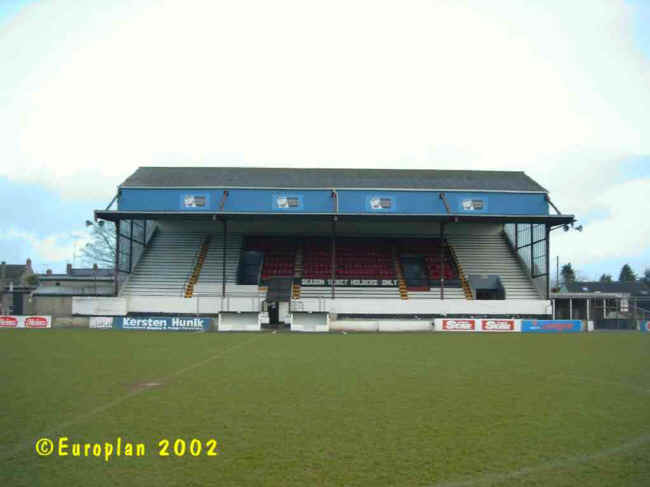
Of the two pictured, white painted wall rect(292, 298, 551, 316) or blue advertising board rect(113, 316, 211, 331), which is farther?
white painted wall rect(292, 298, 551, 316)

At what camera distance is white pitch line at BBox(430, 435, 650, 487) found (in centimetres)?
574

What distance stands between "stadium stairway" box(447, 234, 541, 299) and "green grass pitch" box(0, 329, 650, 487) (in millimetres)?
23901

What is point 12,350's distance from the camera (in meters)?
18.8

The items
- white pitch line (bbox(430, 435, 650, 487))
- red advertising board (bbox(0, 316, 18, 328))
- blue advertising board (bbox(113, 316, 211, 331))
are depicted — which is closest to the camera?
white pitch line (bbox(430, 435, 650, 487))

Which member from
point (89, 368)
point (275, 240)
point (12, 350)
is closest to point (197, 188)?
point (275, 240)

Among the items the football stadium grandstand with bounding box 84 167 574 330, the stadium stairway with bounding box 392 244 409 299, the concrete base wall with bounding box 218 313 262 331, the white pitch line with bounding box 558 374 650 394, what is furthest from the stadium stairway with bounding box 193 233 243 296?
the white pitch line with bounding box 558 374 650 394

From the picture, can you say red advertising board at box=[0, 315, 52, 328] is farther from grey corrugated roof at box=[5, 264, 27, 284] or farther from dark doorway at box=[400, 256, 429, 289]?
grey corrugated roof at box=[5, 264, 27, 284]

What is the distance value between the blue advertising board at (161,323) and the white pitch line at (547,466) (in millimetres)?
28289

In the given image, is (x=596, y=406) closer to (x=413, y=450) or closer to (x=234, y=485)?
(x=413, y=450)

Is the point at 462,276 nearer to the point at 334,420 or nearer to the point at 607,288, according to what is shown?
the point at 334,420

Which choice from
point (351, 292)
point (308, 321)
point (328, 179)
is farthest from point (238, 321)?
point (328, 179)

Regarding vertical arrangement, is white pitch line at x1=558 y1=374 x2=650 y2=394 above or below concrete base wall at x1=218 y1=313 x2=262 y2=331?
above

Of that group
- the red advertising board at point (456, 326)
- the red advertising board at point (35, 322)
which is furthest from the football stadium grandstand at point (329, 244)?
the red advertising board at point (35, 322)

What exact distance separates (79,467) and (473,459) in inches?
184
